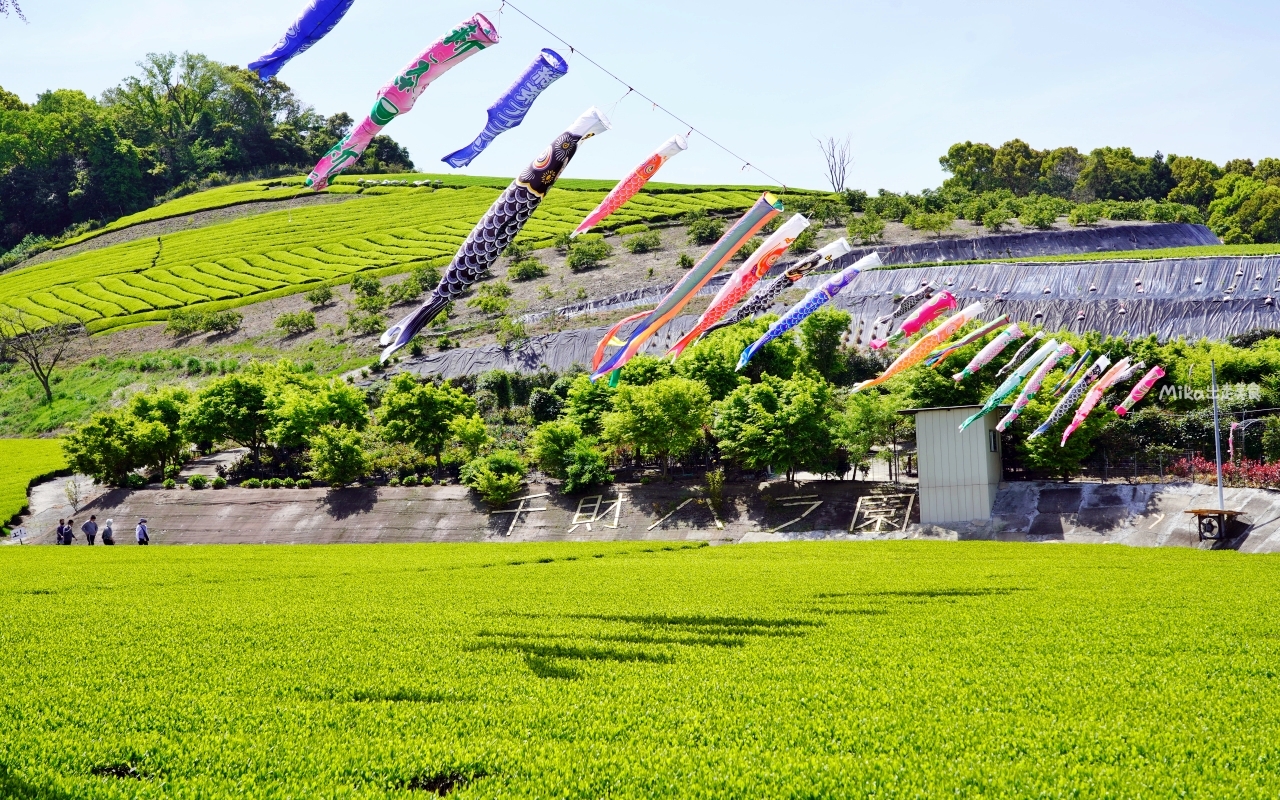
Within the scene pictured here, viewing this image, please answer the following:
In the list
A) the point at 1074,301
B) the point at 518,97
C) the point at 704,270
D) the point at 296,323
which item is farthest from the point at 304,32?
the point at 296,323

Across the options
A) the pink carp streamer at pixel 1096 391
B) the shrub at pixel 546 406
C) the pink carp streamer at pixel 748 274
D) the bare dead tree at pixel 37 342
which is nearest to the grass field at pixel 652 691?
the pink carp streamer at pixel 748 274

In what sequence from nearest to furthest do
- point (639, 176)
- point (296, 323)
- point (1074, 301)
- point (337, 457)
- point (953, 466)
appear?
point (639, 176)
point (953, 466)
point (337, 457)
point (1074, 301)
point (296, 323)

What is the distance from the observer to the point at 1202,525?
2662 cm

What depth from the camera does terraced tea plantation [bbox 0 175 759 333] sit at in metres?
78.2

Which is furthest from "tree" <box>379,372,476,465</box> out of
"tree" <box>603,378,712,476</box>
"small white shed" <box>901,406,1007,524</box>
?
"small white shed" <box>901,406,1007,524</box>

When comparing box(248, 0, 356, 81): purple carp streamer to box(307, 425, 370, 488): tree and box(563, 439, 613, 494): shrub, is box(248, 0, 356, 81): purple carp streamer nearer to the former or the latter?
box(563, 439, 613, 494): shrub

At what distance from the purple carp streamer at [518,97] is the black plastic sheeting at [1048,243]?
5477cm

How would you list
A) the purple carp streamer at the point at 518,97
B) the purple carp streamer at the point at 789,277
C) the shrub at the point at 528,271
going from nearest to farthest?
the purple carp streamer at the point at 518,97 < the purple carp streamer at the point at 789,277 < the shrub at the point at 528,271

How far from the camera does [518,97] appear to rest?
43.5 feet

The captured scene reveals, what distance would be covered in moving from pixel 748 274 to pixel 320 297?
58283 millimetres

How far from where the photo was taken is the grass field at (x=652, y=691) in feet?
21.0

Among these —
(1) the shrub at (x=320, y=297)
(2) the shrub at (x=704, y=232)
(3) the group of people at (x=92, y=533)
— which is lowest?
(3) the group of people at (x=92, y=533)

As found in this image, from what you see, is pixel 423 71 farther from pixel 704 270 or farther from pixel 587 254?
pixel 587 254

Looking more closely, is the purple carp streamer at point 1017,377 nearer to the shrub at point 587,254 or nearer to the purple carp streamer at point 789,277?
the purple carp streamer at point 789,277
